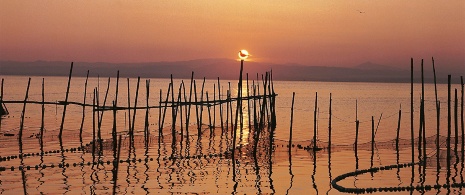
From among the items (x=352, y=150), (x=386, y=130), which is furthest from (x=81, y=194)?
(x=386, y=130)

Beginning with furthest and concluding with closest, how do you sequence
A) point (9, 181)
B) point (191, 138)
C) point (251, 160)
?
→ 1. point (191, 138)
2. point (251, 160)
3. point (9, 181)

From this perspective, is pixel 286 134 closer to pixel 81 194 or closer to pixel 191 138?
pixel 191 138

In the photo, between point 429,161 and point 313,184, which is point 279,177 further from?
point 429,161

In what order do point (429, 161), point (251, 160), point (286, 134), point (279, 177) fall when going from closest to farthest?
1. point (279, 177)
2. point (429, 161)
3. point (251, 160)
4. point (286, 134)

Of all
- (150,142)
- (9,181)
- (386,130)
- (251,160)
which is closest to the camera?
(9,181)

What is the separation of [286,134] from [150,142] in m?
9.81

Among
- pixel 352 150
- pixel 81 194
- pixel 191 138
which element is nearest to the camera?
pixel 81 194

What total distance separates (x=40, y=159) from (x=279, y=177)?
768 cm

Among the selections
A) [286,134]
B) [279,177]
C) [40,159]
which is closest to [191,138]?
[286,134]

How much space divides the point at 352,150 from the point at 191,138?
24.8 ft

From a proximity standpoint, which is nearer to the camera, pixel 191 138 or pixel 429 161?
Result: pixel 429 161

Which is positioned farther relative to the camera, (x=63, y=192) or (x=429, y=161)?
(x=429, y=161)

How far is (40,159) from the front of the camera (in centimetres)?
2045

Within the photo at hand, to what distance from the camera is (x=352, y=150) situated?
24.2 m
